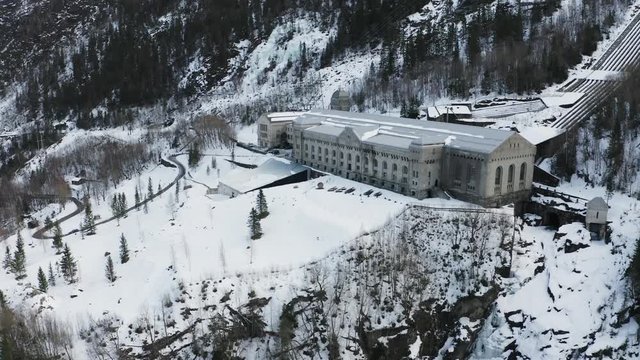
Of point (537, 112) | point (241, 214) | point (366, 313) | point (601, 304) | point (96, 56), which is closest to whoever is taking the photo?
point (601, 304)

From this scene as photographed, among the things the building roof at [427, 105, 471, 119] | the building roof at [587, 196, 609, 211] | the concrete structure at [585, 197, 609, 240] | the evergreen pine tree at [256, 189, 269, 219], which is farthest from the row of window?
the evergreen pine tree at [256, 189, 269, 219]

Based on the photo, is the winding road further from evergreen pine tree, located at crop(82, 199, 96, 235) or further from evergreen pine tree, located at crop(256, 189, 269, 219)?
evergreen pine tree, located at crop(256, 189, 269, 219)

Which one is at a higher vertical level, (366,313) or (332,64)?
(332,64)

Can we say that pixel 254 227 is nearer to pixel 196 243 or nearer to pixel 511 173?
pixel 196 243

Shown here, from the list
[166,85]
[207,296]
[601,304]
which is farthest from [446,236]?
[166,85]

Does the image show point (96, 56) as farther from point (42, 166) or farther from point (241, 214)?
point (241, 214)

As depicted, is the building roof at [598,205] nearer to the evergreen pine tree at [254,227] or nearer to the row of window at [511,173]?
the row of window at [511,173]

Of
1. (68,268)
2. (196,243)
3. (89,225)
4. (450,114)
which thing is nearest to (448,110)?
(450,114)
